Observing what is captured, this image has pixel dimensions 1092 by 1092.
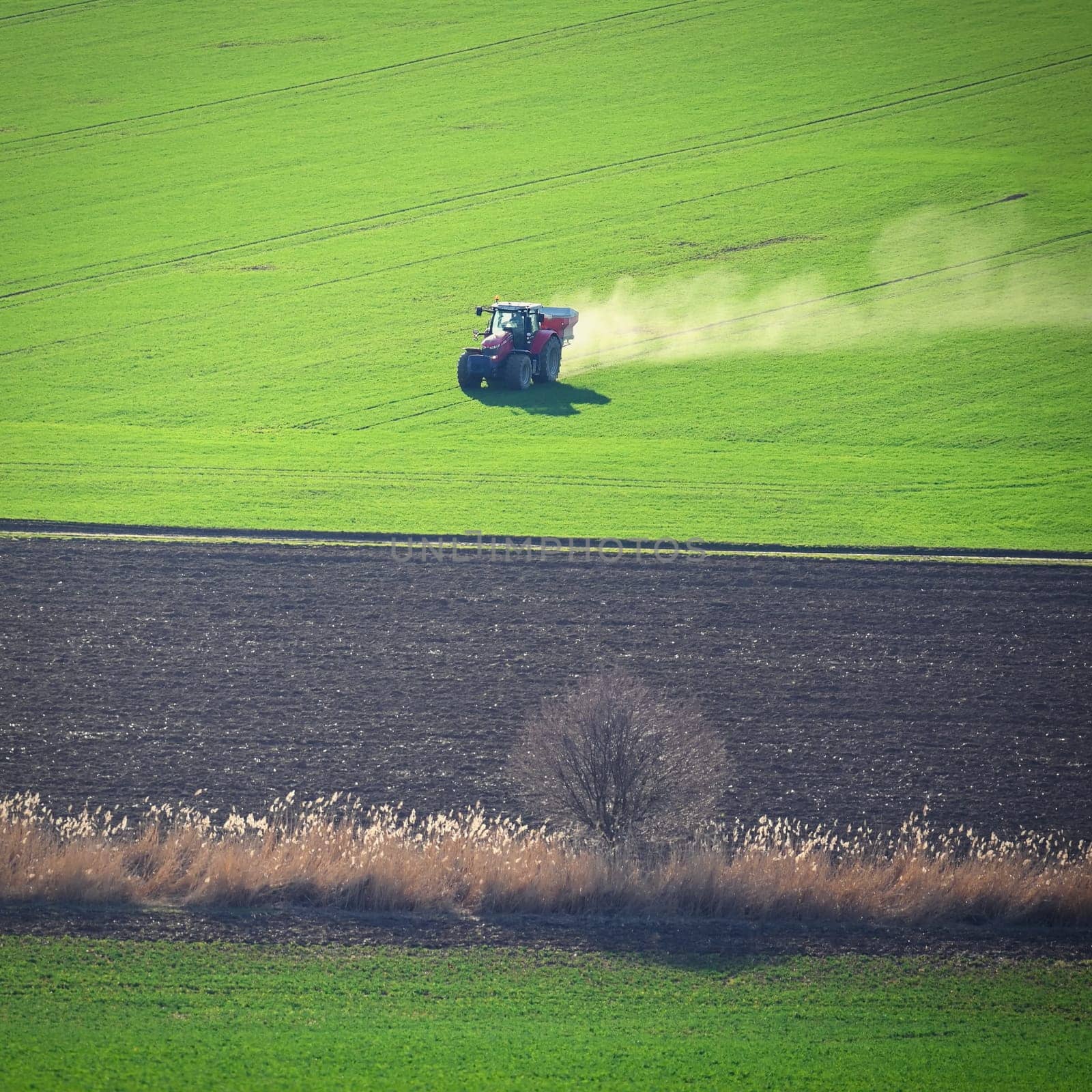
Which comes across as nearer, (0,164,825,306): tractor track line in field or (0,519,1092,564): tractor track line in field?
(0,519,1092,564): tractor track line in field

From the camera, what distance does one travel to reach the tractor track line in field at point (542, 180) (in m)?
47.9

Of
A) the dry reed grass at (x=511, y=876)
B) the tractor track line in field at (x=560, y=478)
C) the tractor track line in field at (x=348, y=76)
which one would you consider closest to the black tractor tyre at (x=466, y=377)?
the tractor track line in field at (x=560, y=478)

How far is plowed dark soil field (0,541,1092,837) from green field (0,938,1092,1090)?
12.6 feet

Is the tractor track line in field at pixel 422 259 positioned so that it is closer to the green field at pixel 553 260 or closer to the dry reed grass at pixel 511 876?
the green field at pixel 553 260

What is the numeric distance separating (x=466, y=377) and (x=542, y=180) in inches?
820

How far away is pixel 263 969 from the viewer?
41.9 ft

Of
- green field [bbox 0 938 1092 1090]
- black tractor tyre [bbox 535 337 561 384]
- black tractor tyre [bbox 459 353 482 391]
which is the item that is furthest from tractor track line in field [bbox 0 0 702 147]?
green field [bbox 0 938 1092 1090]

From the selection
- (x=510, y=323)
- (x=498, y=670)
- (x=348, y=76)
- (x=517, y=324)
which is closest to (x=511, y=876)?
(x=498, y=670)

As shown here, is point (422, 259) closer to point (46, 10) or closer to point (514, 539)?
point (514, 539)

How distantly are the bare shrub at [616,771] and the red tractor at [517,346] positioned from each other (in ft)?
69.0

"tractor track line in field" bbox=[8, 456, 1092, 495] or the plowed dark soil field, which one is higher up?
"tractor track line in field" bbox=[8, 456, 1092, 495]

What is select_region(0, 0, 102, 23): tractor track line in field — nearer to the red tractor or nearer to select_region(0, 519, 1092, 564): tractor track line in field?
the red tractor

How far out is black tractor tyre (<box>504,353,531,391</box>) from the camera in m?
37.0

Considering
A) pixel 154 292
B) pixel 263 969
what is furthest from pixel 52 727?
pixel 154 292
